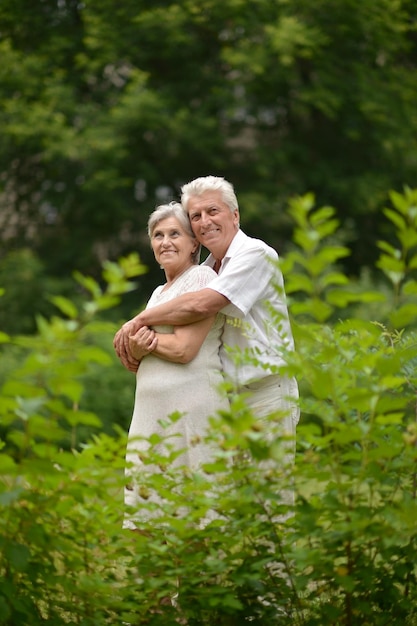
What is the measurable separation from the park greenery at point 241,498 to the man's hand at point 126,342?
4.46 feet

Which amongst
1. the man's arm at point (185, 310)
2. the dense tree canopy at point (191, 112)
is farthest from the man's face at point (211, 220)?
the dense tree canopy at point (191, 112)

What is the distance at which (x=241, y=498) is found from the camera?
3.02 metres

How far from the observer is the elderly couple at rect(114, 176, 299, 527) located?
4438 mm

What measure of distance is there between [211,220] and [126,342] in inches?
27.8

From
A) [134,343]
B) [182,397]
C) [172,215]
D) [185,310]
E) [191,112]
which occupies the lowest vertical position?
[191,112]

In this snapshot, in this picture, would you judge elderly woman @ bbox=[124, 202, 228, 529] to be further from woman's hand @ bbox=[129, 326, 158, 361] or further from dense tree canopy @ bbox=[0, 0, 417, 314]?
dense tree canopy @ bbox=[0, 0, 417, 314]

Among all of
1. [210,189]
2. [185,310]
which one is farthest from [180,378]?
[210,189]

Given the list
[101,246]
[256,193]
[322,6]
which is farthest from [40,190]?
[322,6]

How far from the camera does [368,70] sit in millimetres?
19453

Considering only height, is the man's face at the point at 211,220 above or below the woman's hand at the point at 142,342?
above

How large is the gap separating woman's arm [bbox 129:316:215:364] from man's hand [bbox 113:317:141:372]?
0.13 ft

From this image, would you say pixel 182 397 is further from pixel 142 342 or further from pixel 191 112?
pixel 191 112

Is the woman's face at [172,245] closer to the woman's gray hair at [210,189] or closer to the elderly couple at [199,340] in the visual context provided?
the elderly couple at [199,340]

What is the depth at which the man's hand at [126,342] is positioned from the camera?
15.1ft
